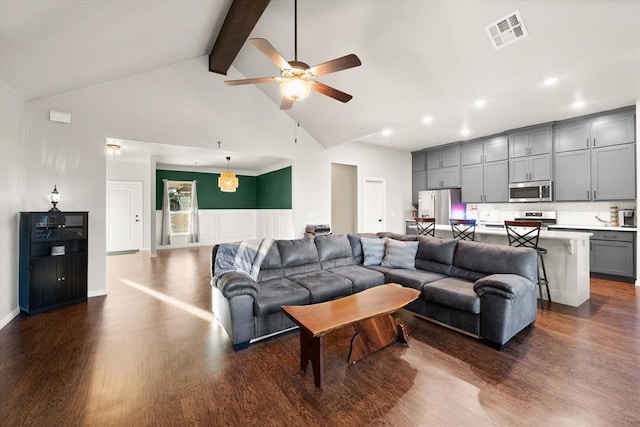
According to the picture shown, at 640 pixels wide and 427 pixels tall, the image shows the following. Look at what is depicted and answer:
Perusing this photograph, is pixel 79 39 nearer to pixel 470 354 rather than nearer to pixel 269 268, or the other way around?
pixel 269 268

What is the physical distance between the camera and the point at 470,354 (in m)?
2.35

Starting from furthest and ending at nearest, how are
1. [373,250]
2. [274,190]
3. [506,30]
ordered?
[274,190] < [373,250] < [506,30]

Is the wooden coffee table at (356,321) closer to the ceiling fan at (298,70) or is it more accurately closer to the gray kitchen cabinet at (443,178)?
the ceiling fan at (298,70)

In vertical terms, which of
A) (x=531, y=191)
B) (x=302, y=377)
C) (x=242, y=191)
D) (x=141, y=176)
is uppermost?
(x=141, y=176)

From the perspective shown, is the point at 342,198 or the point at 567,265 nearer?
the point at 567,265

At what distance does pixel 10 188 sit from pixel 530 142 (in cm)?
831

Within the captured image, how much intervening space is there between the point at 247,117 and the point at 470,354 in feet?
16.6

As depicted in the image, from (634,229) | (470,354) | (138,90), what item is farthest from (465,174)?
(138,90)

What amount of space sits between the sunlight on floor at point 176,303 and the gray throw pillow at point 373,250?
2125mm

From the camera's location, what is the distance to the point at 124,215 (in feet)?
25.2

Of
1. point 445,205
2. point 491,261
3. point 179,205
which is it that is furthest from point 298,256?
point 179,205

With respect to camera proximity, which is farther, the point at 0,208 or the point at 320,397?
the point at 0,208

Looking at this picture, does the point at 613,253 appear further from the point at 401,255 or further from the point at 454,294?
the point at 454,294

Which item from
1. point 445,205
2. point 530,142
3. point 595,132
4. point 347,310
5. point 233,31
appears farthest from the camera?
point 445,205
